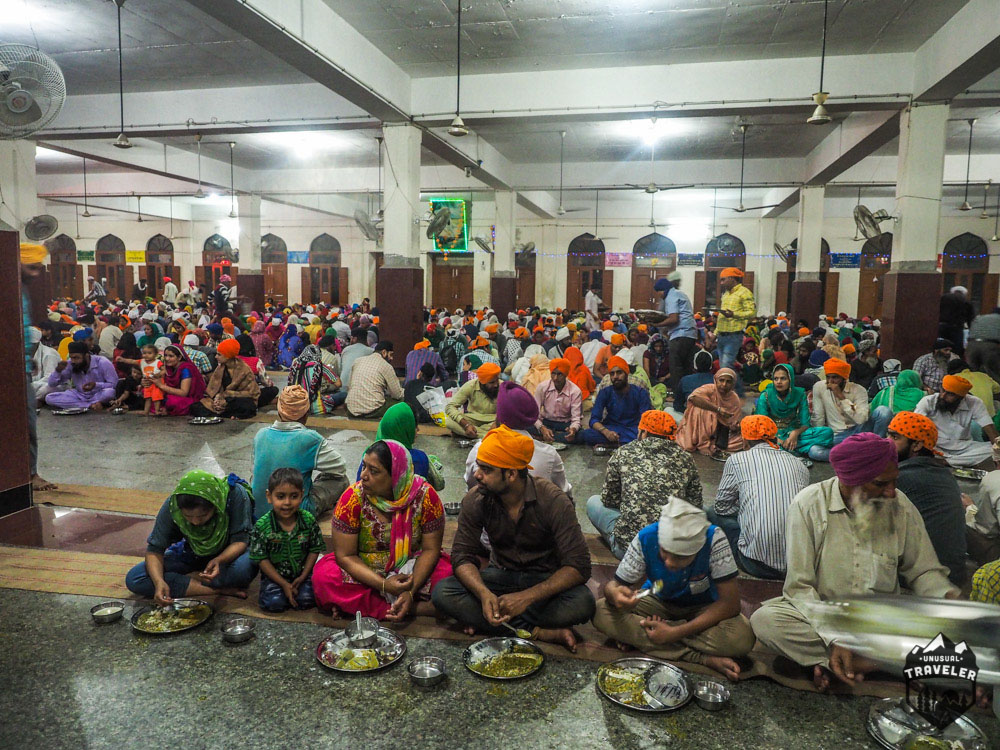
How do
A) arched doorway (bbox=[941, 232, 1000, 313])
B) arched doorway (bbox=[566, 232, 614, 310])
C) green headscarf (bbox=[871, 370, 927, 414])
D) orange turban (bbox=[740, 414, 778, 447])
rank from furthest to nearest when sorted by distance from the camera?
arched doorway (bbox=[566, 232, 614, 310]), arched doorway (bbox=[941, 232, 1000, 313]), green headscarf (bbox=[871, 370, 927, 414]), orange turban (bbox=[740, 414, 778, 447])

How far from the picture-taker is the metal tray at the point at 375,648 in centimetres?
226

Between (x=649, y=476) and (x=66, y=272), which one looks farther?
(x=66, y=272)

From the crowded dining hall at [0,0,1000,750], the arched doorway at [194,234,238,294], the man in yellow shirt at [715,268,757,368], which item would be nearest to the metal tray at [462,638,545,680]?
the crowded dining hall at [0,0,1000,750]

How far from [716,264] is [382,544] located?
16.9 m

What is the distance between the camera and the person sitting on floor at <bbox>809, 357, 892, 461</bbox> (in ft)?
16.9

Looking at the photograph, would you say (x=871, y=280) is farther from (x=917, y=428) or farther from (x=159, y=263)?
(x=159, y=263)

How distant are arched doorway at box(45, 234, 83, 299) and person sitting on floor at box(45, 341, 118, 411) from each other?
56.6 ft

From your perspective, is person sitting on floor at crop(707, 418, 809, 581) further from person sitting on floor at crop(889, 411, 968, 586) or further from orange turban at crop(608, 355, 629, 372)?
orange turban at crop(608, 355, 629, 372)

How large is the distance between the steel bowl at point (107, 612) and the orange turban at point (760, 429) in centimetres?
269

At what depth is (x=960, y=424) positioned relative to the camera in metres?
4.85

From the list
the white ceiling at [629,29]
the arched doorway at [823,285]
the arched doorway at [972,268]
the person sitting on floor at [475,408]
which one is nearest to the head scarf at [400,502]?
the person sitting on floor at [475,408]

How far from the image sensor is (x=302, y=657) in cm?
235

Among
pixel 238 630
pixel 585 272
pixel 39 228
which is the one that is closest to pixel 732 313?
pixel 238 630

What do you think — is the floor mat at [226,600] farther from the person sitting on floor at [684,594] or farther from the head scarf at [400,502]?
the head scarf at [400,502]
